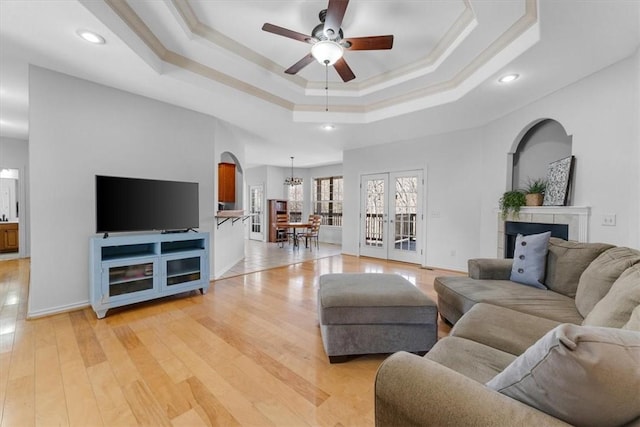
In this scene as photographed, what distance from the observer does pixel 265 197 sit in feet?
29.5

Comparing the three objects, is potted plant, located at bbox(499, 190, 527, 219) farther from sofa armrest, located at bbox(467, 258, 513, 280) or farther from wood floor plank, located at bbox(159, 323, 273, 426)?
wood floor plank, located at bbox(159, 323, 273, 426)

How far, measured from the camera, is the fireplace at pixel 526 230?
10.3ft

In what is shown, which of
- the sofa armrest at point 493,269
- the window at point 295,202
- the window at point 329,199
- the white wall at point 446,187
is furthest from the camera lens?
the window at point 295,202

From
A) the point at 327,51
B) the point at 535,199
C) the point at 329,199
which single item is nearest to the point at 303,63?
the point at 327,51

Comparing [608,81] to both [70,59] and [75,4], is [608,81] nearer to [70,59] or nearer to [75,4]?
[75,4]

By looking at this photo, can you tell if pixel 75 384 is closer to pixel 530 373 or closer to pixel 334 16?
pixel 530 373

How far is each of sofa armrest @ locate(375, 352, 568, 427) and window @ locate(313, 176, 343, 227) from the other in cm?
776

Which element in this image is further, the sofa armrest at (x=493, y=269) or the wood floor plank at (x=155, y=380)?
the sofa armrest at (x=493, y=269)

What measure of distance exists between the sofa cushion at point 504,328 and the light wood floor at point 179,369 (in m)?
0.73

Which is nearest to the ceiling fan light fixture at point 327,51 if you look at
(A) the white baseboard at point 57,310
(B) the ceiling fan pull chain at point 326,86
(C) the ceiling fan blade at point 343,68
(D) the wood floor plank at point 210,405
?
(C) the ceiling fan blade at point 343,68

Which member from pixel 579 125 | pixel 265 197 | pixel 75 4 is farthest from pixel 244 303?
pixel 265 197

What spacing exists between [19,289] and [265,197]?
6.03 meters

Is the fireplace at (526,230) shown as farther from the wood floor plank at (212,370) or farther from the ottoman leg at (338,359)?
the wood floor plank at (212,370)

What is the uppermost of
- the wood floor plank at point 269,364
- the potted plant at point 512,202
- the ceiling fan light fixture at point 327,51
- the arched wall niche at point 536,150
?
the ceiling fan light fixture at point 327,51
